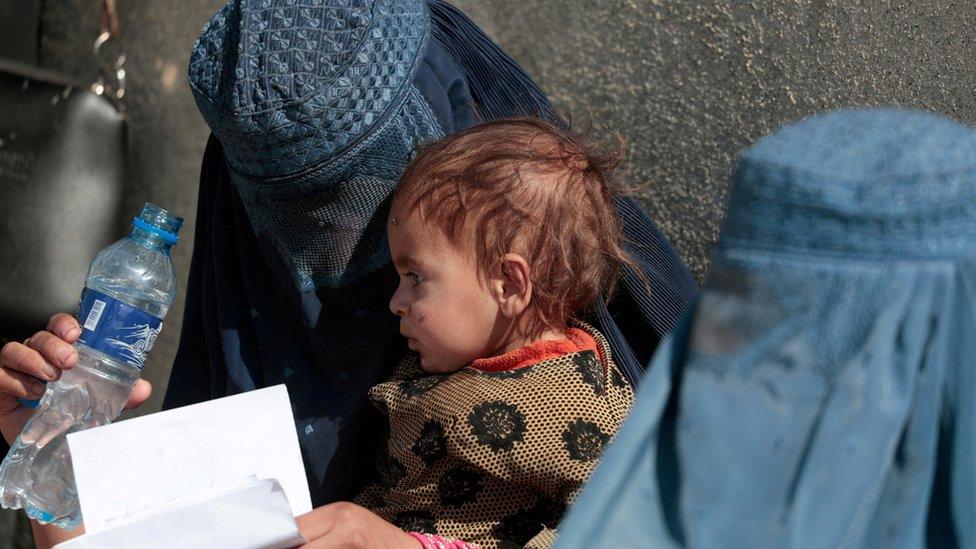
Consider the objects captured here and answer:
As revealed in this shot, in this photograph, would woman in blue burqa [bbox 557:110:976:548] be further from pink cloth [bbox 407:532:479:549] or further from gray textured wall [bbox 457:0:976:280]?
gray textured wall [bbox 457:0:976:280]

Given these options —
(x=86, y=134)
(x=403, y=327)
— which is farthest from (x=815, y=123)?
(x=86, y=134)

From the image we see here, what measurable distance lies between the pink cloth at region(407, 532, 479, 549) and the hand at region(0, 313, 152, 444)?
2.14 ft

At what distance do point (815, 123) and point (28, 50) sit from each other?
2996 millimetres

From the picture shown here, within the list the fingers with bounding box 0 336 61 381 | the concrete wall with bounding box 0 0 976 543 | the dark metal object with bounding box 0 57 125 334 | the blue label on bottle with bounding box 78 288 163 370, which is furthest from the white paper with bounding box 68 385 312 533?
the dark metal object with bounding box 0 57 125 334

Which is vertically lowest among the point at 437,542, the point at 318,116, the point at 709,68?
the point at 437,542

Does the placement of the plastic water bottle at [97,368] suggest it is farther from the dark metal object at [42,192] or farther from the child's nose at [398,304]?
the dark metal object at [42,192]

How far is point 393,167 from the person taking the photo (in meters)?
2.14

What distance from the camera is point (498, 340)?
2.05m

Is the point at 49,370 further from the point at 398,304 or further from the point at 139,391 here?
the point at 398,304

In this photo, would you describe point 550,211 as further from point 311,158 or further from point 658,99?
point 658,99

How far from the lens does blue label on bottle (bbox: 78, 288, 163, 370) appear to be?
1.94 meters

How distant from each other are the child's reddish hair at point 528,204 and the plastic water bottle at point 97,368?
479 mm

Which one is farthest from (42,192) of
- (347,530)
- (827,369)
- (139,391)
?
(827,369)

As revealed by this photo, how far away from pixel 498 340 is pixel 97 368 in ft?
2.36
